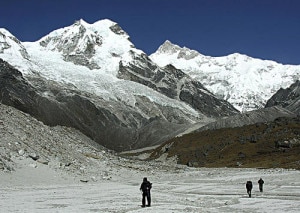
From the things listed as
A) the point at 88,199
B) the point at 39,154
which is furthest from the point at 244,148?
the point at 88,199

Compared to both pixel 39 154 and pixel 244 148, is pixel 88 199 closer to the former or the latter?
pixel 39 154

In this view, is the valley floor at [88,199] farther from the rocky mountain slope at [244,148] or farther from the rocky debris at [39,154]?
the rocky mountain slope at [244,148]

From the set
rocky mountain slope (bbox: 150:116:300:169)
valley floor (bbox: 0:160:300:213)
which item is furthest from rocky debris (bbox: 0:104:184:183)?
rocky mountain slope (bbox: 150:116:300:169)

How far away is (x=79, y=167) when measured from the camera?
5759 cm

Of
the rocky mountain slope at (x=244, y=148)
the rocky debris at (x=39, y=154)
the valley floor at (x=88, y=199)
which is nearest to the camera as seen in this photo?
the valley floor at (x=88, y=199)

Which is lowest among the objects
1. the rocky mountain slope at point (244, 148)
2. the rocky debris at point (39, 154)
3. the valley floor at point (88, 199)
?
the valley floor at point (88, 199)

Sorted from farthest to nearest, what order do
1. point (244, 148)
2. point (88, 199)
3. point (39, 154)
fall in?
point (244, 148)
point (39, 154)
point (88, 199)

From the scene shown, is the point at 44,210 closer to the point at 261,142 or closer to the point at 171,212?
the point at 171,212

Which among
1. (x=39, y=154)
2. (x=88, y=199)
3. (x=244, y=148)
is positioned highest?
(x=244, y=148)

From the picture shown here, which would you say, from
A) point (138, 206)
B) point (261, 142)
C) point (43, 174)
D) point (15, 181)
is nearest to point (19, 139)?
point (43, 174)

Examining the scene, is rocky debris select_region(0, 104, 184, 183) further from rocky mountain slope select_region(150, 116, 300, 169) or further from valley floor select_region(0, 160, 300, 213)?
rocky mountain slope select_region(150, 116, 300, 169)

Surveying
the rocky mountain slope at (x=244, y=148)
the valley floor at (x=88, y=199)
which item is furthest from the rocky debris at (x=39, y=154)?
the rocky mountain slope at (x=244, y=148)

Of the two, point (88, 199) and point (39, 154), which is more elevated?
point (39, 154)

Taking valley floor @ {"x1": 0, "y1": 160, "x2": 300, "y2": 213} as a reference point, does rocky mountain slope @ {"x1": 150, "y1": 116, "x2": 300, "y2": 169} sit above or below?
above
